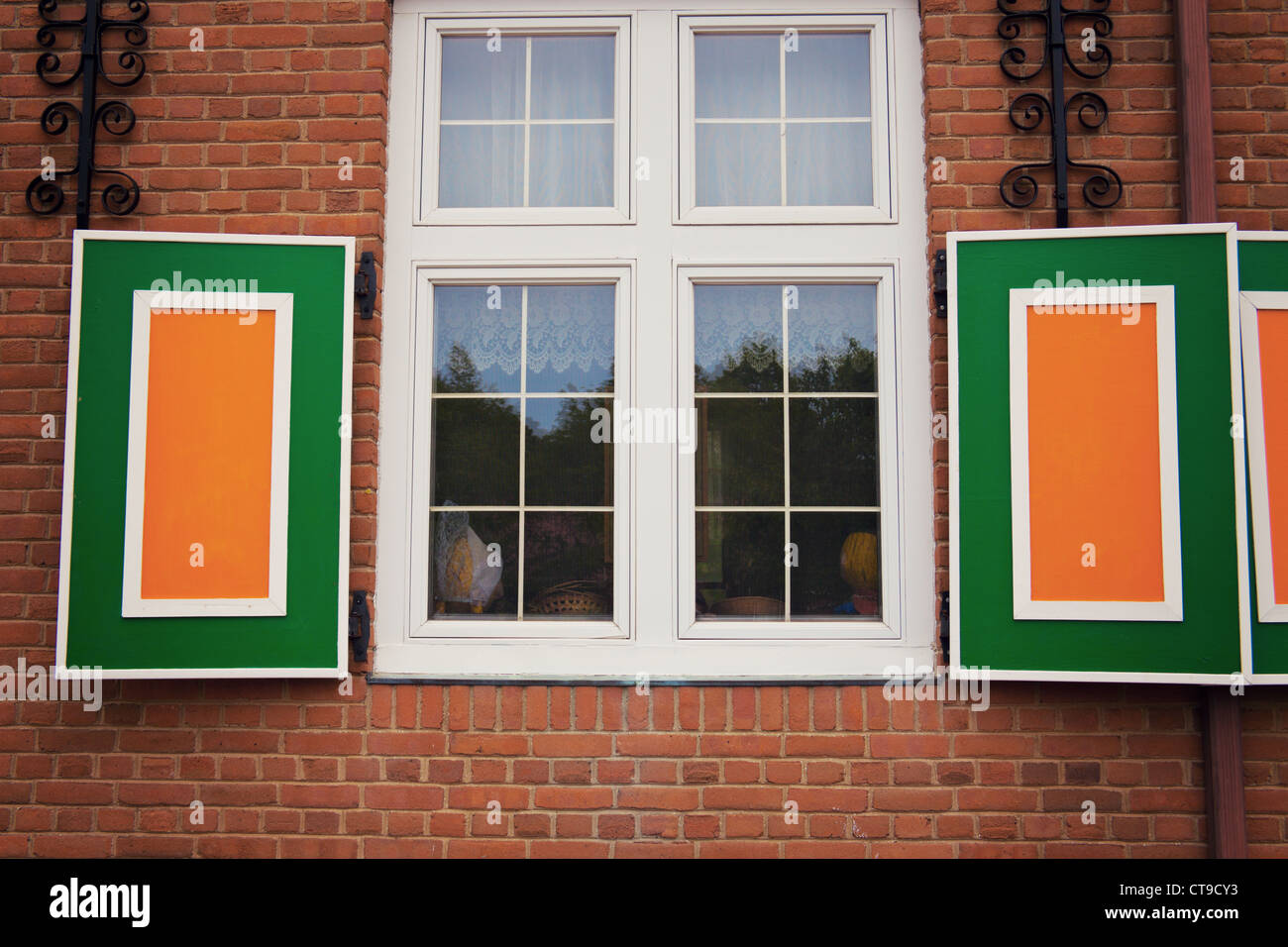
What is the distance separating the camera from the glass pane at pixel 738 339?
8.90ft

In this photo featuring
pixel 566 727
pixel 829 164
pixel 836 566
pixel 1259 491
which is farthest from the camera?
pixel 829 164

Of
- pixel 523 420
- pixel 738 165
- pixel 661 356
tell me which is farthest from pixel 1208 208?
pixel 523 420

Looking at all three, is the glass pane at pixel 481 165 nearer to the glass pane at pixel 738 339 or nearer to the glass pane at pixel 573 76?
the glass pane at pixel 573 76

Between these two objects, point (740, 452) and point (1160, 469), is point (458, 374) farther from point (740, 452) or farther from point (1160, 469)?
point (1160, 469)

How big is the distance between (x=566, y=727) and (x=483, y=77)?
2.15 metres

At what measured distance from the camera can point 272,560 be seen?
2.50m

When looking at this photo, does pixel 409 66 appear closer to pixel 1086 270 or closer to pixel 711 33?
pixel 711 33

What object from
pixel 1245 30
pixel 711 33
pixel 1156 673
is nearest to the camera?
pixel 1156 673

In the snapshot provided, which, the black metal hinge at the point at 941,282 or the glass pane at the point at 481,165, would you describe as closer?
the black metal hinge at the point at 941,282

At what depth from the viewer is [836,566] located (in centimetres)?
265

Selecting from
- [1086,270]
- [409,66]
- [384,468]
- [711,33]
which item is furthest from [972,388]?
[409,66]

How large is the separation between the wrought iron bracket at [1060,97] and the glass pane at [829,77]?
426mm

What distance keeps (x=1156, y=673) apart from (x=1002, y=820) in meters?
0.61

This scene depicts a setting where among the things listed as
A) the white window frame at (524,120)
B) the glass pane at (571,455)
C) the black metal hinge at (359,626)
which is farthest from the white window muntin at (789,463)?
the black metal hinge at (359,626)
